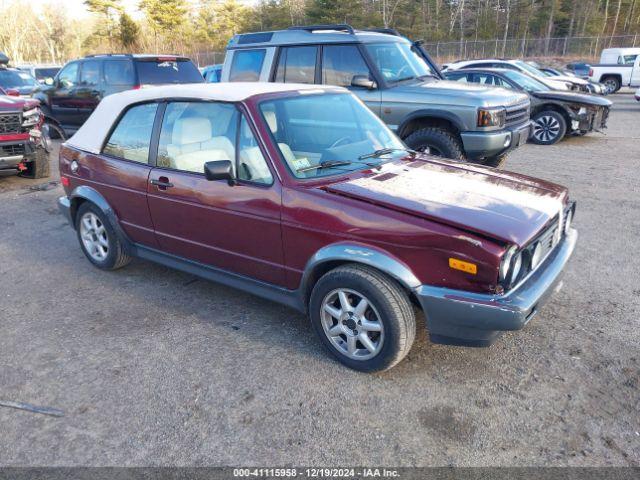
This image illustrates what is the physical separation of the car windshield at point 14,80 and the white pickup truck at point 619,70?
982 inches

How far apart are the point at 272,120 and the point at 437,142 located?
13.2 feet

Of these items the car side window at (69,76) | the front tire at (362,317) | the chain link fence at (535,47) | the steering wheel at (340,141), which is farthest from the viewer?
the chain link fence at (535,47)

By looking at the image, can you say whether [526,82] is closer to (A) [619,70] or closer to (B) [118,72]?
(B) [118,72]

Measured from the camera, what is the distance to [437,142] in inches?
273

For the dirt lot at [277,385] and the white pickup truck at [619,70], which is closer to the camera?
the dirt lot at [277,385]

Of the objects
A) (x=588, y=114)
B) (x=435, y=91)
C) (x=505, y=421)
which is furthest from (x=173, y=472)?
(x=588, y=114)

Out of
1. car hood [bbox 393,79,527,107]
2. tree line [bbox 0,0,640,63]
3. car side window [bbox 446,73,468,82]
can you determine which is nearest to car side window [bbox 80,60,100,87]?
car hood [bbox 393,79,527,107]

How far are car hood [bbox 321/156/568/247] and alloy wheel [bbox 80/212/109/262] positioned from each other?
104 inches

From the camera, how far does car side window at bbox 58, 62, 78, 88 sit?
1145cm

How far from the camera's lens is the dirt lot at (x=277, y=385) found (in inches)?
101

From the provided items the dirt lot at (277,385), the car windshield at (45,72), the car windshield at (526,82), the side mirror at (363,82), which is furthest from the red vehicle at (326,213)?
the car windshield at (45,72)

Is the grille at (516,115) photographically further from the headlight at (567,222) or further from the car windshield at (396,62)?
the headlight at (567,222)

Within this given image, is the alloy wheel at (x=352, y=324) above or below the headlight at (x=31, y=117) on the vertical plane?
below

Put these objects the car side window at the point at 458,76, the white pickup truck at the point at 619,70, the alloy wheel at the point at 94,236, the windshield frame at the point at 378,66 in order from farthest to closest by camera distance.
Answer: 1. the white pickup truck at the point at 619,70
2. the car side window at the point at 458,76
3. the windshield frame at the point at 378,66
4. the alloy wheel at the point at 94,236
